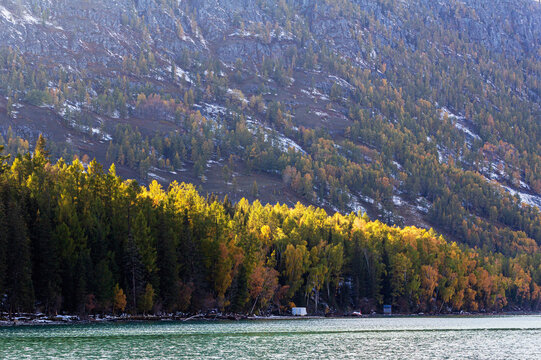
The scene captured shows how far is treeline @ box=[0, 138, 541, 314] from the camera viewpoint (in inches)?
3679

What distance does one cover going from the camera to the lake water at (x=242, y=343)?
6072cm

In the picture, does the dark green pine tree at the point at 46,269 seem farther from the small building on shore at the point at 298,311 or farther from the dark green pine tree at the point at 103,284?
the small building on shore at the point at 298,311

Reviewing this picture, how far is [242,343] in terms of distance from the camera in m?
72.7

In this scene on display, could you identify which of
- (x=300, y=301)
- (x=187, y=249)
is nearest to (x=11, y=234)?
(x=187, y=249)

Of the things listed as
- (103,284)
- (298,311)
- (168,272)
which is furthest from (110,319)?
(298,311)

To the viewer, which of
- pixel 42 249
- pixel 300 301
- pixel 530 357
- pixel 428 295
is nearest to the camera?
pixel 530 357

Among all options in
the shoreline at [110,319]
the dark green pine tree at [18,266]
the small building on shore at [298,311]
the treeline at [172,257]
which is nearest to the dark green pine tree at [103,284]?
the treeline at [172,257]

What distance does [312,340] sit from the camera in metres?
79.9

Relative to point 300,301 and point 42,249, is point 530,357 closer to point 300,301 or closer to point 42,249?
point 42,249

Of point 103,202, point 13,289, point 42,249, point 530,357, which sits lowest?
point 530,357

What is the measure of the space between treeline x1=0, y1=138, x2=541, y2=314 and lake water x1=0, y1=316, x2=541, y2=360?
27.5 feet

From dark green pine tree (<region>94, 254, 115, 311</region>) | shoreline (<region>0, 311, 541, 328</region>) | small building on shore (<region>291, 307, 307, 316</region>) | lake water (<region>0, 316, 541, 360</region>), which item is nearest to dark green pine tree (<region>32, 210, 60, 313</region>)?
shoreline (<region>0, 311, 541, 328</region>)

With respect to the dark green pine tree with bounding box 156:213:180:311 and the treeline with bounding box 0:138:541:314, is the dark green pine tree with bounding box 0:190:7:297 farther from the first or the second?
the dark green pine tree with bounding box 156:213:180:311

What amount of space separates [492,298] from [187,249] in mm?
121769
